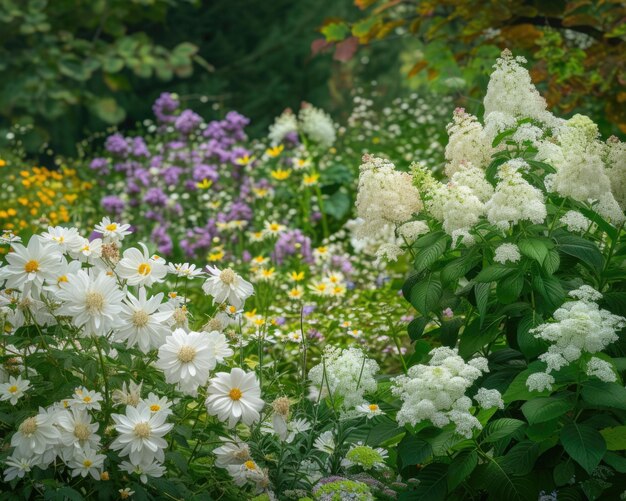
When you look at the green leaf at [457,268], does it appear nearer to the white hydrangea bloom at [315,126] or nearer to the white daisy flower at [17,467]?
the white daisy flower at [17,467]

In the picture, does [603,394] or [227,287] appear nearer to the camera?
[603,394]

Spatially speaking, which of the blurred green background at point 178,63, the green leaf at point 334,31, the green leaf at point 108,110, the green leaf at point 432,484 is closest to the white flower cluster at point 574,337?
the green leaf at point 432,484

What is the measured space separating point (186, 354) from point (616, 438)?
122 centimetres

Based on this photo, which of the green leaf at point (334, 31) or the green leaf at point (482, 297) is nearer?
the green leaf at point (482, 297)

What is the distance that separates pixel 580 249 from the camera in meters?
2.89

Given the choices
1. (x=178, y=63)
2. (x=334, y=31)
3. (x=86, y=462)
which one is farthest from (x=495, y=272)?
(x=178, y=63)

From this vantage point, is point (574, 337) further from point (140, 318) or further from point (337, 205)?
point (337, 205)

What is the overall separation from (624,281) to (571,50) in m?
2.44

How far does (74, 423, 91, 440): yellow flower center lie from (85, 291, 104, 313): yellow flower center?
0.31 metres

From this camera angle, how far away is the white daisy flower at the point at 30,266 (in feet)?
8.37

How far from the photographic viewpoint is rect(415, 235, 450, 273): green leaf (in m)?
2.93

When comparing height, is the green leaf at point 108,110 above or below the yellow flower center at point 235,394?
below

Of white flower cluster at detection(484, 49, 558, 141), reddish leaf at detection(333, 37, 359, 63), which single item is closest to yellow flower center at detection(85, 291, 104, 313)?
white flower cluster at detection(484, 49, 558, 141)

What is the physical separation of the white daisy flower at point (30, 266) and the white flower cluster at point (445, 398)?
1.02 m
